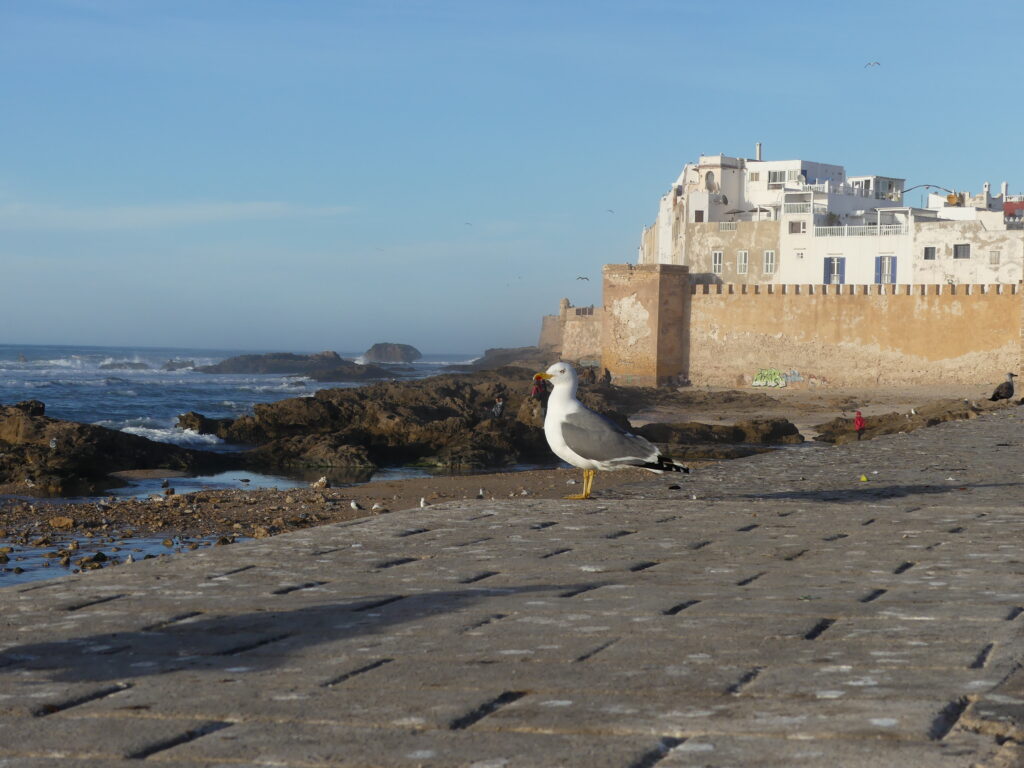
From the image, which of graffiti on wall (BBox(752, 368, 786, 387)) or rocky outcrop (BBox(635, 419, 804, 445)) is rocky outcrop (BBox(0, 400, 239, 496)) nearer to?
rocky outcrop (BBox(635, 419, 804, 445))

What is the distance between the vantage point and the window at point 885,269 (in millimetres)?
49656

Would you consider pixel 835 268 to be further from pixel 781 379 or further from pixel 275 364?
pixel 275 364

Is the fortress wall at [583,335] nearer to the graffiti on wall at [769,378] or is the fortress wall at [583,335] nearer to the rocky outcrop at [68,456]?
the graffiti on wall at [769,378]

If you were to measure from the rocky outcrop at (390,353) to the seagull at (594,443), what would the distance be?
11829cm

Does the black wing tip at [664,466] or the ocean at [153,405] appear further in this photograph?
the ocean at [153,405]

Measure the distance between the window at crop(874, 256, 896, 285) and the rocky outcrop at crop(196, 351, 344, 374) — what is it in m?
45.2

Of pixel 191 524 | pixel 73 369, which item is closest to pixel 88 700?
pixel 191 524

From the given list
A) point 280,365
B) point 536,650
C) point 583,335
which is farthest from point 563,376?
point 280,365

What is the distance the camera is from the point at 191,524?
10625 mm

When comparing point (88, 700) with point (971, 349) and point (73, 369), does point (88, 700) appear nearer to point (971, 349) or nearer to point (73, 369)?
point (971, 349)

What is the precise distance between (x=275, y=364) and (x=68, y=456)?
76694 mm

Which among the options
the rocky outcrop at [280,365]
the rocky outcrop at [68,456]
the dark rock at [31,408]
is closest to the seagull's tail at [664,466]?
the rocky outcrop at [68,456]

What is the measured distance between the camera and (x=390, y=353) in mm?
124938

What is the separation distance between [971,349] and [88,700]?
36.1 meters
